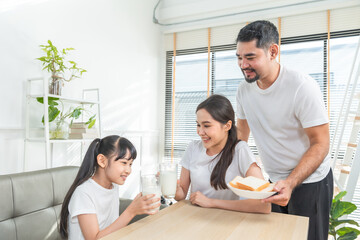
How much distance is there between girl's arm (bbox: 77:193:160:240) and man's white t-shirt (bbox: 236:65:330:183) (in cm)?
76

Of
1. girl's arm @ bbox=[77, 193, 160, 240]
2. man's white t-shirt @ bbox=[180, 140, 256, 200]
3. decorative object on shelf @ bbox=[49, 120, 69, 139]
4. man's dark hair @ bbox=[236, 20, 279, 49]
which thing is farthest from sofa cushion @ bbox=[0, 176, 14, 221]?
man's dark hair @ bbox=[236, 20, 279, 49]

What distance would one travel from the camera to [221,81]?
12.4 ft

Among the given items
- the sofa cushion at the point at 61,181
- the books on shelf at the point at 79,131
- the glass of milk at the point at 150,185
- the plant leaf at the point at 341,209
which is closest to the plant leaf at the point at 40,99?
the books on shelf at the point at 79,131

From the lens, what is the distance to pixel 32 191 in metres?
1.57

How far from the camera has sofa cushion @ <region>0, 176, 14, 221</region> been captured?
139 centimetres

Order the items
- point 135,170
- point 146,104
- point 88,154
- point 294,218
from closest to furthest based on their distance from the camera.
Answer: point 294,218, point 88,154, point 135,170, point 146,104

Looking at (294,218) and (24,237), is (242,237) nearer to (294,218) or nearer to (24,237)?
(294,218)

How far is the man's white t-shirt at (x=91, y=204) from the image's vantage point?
1.13m

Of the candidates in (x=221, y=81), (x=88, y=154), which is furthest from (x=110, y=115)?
(x=88, y=154)

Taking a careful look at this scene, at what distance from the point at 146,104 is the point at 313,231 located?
2.74m

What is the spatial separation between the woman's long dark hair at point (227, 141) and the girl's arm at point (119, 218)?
33cm

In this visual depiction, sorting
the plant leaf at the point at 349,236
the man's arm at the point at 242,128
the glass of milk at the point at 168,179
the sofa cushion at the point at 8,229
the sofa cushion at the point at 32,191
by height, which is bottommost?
the plant leaf at the point at 349,236

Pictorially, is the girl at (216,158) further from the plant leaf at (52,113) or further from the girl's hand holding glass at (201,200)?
the plant leaf at (52,113)

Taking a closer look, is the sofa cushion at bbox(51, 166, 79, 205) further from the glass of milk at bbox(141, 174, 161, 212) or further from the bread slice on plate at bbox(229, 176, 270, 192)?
the bread slice on plate at bbox(229, 176, 270, 192)
